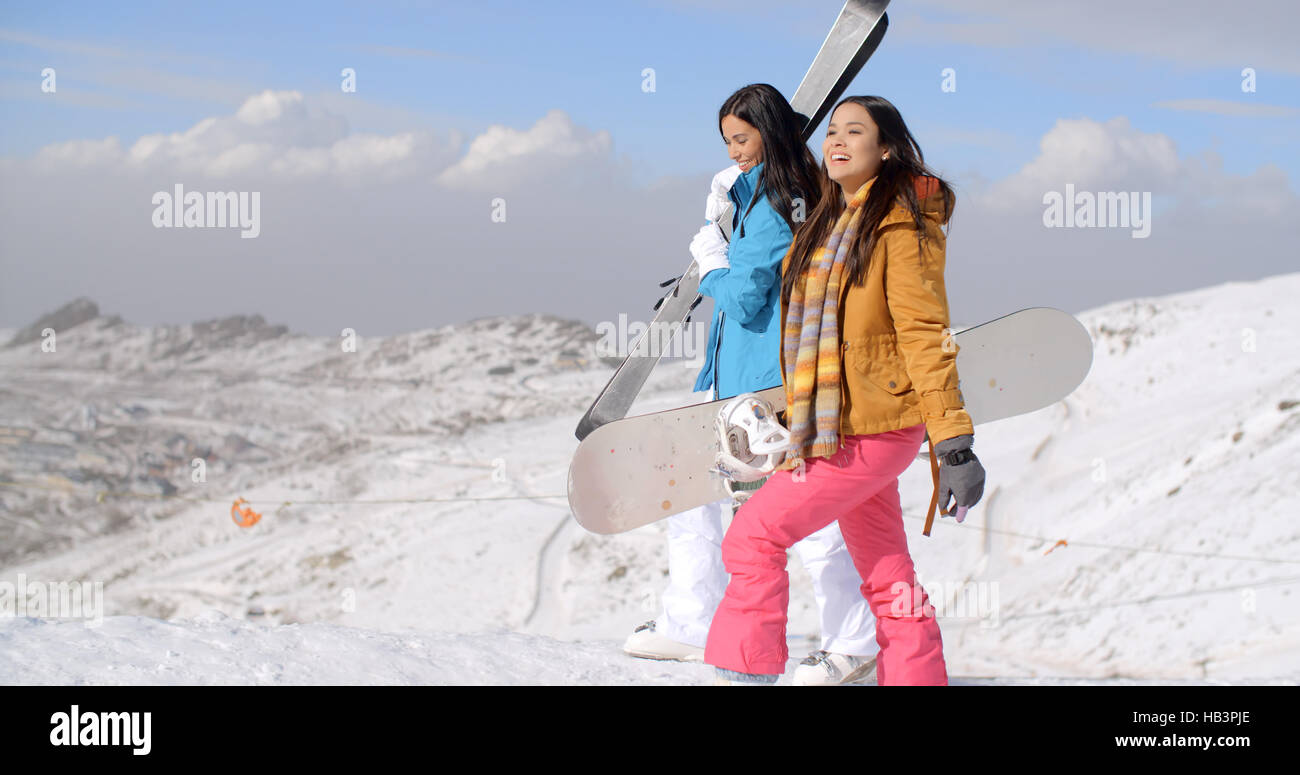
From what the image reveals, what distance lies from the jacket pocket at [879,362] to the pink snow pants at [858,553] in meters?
0.13

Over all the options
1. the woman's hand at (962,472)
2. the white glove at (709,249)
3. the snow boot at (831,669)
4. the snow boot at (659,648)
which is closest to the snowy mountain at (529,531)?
the snow boot at (659,648)

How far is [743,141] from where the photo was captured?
2721 mm

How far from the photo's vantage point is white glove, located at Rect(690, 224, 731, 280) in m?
2.74

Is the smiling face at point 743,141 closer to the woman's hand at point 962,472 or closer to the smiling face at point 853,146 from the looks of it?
the smiling face at point 853,146

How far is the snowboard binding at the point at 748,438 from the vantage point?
244 centimetres

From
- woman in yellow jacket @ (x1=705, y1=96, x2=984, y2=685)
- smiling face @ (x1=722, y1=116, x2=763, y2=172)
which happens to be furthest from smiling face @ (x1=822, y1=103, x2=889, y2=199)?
smiling face @ (x1=722, y1=116, x2=763, y2=172)

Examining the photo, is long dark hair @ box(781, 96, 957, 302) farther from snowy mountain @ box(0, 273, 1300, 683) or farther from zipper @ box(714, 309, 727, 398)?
snowy mountain @ box(0, 273, 1300, 683)

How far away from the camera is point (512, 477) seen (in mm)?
10727

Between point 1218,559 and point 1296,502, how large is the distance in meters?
0.67

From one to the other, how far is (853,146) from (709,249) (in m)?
0.57

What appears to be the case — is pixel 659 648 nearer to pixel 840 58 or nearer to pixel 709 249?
pixel 709 249

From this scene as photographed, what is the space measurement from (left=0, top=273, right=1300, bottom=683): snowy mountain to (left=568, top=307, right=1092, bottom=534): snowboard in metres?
0.61
